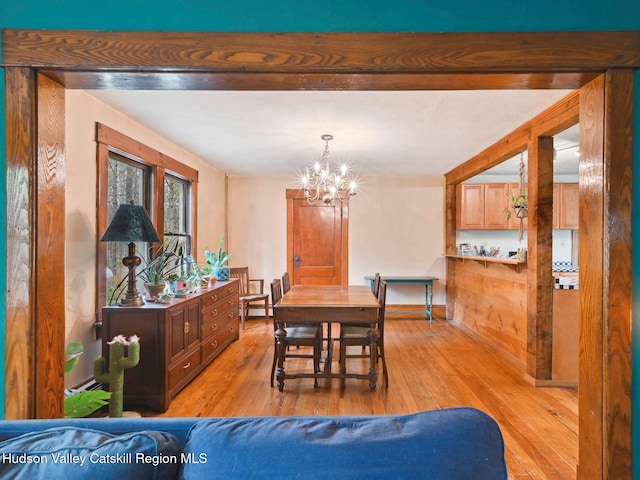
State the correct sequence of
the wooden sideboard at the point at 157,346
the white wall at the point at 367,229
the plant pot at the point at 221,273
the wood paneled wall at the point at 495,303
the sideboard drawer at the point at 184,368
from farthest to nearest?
the white wall at the point at 367,229 < the plant pot at the point at 221,273 < the wood paneled wall at the point at 495,303 < the sideboard drawer at the point at 184,368 < the wooden sideboard at the point at 157,346

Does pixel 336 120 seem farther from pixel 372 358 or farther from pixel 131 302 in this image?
pixel 131 302

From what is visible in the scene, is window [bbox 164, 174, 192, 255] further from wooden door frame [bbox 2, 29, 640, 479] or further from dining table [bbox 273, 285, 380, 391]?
wooden door frame [bbox 2, 29, 640, 479]

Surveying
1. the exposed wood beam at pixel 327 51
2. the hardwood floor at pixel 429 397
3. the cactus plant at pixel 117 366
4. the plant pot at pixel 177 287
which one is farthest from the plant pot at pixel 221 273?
the exposed wood beam at pixel 327 51

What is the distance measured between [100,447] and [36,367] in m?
0.84

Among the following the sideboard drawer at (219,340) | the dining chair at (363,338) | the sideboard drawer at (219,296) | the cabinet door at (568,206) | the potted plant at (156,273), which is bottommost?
the sideboard drawer at (219,340)

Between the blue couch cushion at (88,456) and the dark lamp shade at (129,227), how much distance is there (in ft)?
6.01

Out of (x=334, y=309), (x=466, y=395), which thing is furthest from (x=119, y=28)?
(x=466, y=395)

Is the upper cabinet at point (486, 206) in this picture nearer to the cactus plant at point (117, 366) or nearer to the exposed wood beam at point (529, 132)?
the exposed wood beam at point (529, 132)

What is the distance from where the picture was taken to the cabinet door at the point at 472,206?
5570mm

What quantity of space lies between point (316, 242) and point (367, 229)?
0.92 metres

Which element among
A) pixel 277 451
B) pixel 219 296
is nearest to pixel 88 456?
pixel 277 451

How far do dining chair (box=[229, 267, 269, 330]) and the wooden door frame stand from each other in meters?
3.66

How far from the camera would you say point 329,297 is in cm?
341

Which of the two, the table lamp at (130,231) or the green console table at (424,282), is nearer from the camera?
the table lamp at (130,231)
